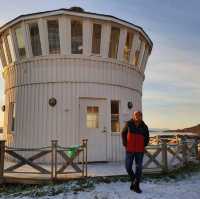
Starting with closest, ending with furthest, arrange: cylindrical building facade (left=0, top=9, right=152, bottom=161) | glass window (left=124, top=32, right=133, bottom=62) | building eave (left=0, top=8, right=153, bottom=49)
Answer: building eave (left=0, top=8, right=153, bottom=49), cylindrical building facade (left=0, top=9, right=152, bottom=161), glass window (left=124, top=32, right=133, bottom=62)

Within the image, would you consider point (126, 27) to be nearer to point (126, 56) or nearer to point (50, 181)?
point (126, 56)

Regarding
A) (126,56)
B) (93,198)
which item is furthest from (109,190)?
(126,56)

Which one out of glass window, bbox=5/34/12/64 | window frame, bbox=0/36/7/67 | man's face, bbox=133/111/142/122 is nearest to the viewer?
man's face, bbox=133/111/142/122

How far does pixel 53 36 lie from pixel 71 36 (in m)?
0.74

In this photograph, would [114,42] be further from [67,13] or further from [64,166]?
[64,166]

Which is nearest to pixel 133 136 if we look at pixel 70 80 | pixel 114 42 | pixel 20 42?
pixel 70 80

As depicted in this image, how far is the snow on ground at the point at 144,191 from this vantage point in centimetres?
792

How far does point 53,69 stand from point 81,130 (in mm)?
2721

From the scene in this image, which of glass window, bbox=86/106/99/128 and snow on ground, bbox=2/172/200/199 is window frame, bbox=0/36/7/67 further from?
snow on ground, bbox=2/172/200/199

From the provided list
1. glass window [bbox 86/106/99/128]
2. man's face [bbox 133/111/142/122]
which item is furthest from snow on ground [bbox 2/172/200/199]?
glass window [bbox 86/106/99/128]

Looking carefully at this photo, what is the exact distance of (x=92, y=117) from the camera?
12797 mm

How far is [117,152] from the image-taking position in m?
13.0

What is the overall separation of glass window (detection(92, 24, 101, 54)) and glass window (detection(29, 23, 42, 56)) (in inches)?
87.9

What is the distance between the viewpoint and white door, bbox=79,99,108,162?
12.6 meters
